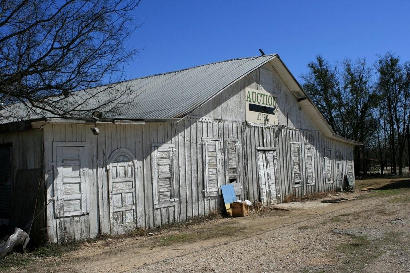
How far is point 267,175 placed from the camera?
55.4 feet

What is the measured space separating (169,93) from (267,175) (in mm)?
4806

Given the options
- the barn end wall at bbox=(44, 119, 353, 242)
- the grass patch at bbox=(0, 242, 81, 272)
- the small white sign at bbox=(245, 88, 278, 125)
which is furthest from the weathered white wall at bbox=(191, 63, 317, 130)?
the grass patch at bbox=(0, 242, 81, 272)

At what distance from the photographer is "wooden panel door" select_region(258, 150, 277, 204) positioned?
54.0 feet

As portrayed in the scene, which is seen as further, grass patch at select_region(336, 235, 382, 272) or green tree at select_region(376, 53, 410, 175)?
green tree at select_region(376, 53, 410, 175)

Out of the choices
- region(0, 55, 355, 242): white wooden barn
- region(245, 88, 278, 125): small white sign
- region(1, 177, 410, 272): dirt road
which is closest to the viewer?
region(1, 177, 410, 272): dirt road

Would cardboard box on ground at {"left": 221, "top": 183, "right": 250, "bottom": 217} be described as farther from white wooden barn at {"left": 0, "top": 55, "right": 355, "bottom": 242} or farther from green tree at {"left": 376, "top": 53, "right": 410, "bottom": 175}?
green tree at {"left": 376, "top": 53, "right": 410, "bottom": 175}

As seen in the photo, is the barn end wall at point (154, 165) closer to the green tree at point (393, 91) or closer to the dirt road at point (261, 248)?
the dirt road at point (261, 248)

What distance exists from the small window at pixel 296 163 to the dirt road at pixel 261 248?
17.4 feet

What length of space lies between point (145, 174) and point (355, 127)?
30.0 metres

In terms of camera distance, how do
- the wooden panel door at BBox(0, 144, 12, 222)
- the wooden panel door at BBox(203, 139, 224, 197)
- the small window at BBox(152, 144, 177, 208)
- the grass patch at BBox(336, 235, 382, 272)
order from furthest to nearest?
the wooden panel door at BBox(203, 139, 224, 197) → the small window at BBox(152, 144, 177, 208) → the wooden panel door at BBox(0, 144, 12, 222) → the grass patch at BBox(336, 235, 382, 272)

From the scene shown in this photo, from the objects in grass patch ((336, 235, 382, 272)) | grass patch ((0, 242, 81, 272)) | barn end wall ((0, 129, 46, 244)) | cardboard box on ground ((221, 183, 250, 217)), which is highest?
barn end wall ((0, 129, 46, 244))

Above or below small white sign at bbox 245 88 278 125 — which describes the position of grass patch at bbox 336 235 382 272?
below

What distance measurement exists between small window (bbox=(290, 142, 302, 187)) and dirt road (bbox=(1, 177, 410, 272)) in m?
5.31

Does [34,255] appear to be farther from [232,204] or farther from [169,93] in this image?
[169,93]
